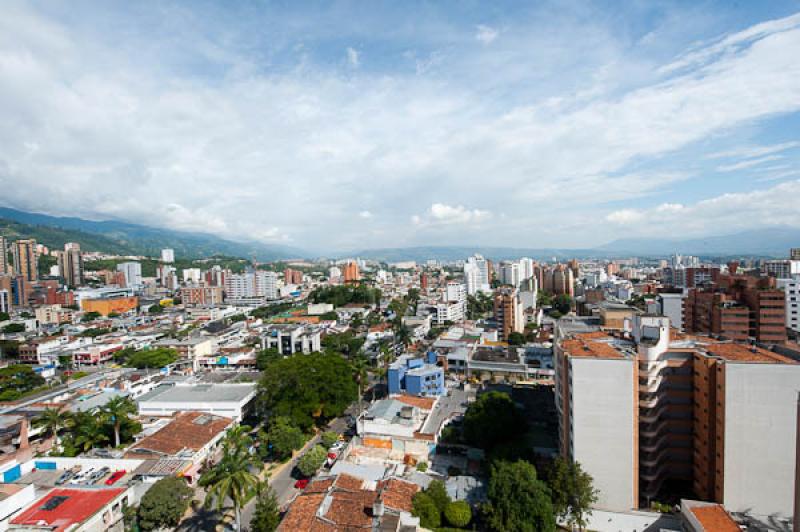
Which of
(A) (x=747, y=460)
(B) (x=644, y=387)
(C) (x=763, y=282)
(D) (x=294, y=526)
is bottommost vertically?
(D) (x=294, y=526)

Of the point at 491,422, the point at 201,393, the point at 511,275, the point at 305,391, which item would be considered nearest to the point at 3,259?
the point at 201,393

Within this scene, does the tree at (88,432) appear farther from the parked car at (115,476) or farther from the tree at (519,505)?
the tree at (519,505)

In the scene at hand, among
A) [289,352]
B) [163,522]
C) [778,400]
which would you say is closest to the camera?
[778,400]

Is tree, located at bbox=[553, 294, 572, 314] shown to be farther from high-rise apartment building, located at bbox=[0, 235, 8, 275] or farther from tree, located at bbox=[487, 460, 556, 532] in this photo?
high-rise apartment building, located at bbox=[0, 235, 8, 275]

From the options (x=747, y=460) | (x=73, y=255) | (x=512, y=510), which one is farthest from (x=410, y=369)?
(x=73, y=255)

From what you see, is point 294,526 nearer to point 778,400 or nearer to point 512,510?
point 512,510

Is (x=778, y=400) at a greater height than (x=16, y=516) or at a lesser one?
greater
